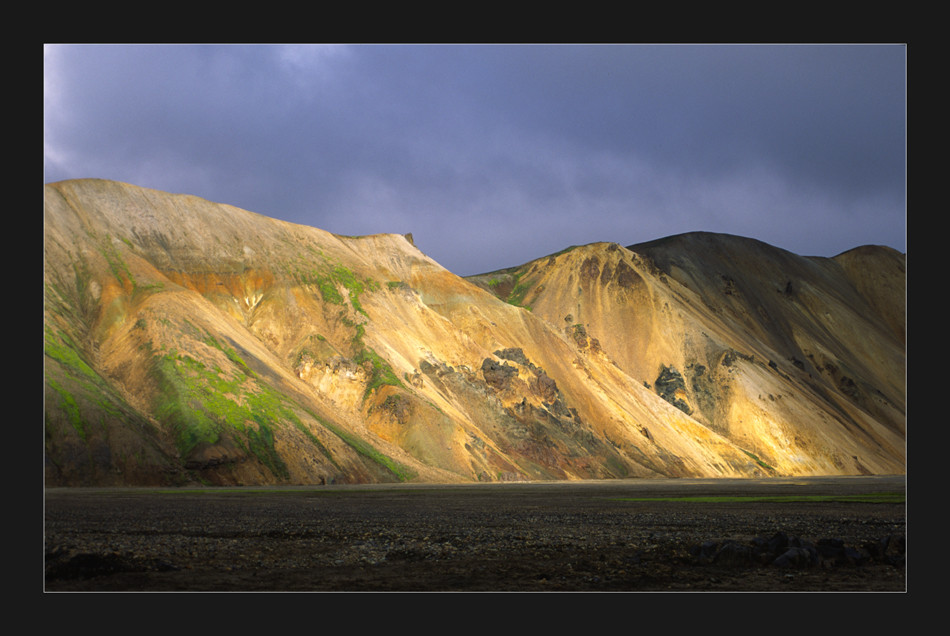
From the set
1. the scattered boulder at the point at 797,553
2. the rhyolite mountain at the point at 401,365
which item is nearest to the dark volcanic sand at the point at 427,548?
the scattered boulder at the point at 797,553

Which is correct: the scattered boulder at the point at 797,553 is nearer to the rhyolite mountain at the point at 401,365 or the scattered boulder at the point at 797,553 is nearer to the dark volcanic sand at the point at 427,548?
the dark volcanic sand at the point at 427,548

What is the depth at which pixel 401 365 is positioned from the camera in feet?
231

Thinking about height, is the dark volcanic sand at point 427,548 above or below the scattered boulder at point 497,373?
below

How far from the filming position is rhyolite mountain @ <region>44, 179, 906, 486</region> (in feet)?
163

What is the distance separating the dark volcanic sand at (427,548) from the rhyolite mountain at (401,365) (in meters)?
8.64

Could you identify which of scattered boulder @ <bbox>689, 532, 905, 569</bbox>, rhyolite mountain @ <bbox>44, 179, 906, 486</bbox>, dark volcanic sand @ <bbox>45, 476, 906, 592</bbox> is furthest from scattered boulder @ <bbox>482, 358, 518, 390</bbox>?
scattered boulder @ <bbox>689, 532, 905, 569</bbox>

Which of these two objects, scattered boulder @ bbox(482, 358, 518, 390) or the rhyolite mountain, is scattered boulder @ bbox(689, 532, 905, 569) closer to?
the rhyolite mountain

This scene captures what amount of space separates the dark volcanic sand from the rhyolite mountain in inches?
340

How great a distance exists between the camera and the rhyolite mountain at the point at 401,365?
163 ft

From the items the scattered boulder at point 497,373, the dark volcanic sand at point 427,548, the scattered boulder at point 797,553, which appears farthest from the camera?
the scattered boulder at point 497,373

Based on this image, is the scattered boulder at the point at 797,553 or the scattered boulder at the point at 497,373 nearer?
the scattered boulder at the point at 797,553

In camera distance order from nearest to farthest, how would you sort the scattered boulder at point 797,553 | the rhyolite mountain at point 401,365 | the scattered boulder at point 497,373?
1. the scattered boulder at point 797,553
2. the rhyolite mountain at point 401,365
3. the scattered boulder at point 497,373

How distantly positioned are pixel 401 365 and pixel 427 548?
5092 cm

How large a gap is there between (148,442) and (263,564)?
102 feet
